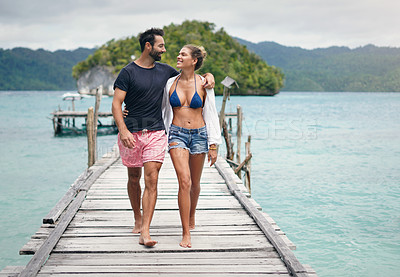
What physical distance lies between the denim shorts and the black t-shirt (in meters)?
0.16

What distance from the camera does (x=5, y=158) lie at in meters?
21.4

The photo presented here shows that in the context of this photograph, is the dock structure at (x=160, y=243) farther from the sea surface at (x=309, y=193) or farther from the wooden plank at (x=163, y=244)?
the sea surface at (x=309, y=193)

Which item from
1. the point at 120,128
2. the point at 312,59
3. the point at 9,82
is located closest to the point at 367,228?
the point at 120,128

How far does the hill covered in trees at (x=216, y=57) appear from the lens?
110 meters

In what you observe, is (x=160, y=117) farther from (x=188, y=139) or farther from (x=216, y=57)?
(x=216, y=57)

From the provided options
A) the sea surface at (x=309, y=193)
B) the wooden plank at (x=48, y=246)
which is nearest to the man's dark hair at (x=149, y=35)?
the wooden plank at (x=48, y=246)

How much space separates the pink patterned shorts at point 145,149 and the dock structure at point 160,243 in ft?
2.85

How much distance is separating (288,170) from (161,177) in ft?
34.8

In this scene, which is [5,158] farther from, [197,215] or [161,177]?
[197,215]

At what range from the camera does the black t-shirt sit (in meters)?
4.16

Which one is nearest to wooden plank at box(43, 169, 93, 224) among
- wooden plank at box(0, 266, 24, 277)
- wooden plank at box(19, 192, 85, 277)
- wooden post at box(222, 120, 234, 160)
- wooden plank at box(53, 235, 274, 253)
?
wooden plank at box(19, 192, 85, 277)

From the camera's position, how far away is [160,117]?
14.4 ft

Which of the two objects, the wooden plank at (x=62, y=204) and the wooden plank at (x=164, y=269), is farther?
the wooden plank at (x=62, y=204)

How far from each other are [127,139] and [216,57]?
362 feet
